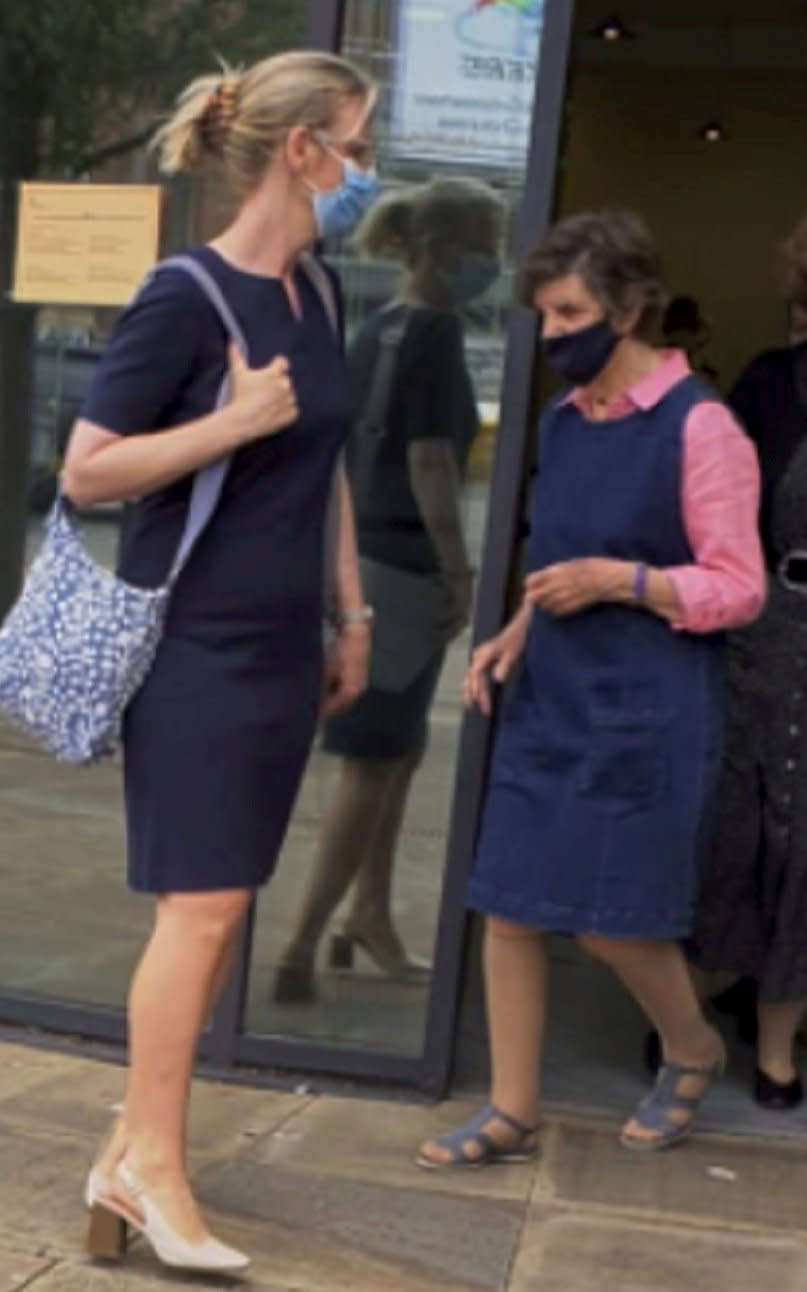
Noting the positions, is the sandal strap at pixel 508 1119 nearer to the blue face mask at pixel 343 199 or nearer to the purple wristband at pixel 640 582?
the purple wristband at pixel 640 582

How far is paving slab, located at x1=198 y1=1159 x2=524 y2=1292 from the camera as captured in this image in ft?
11.6

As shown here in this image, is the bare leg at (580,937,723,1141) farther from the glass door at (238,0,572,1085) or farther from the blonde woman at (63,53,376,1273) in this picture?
the blonde woman at (63,53,376,1273)

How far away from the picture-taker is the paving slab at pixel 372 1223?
3.53 m

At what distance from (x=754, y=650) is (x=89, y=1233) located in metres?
Answer: 1.69

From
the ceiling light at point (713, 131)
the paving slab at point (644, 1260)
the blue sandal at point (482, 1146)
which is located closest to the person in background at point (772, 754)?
the blue sandal at point (482, 1146)

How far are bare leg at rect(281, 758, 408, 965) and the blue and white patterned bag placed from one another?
3.87ft

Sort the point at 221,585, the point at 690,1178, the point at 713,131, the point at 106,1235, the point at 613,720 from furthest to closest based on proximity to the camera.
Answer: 1. the point at 713,131
2. the point at 690,1178
3. the point at 613,720
4. the point at 106,1235
5. the point at 221,585

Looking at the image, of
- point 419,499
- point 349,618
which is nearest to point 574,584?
point 349,618

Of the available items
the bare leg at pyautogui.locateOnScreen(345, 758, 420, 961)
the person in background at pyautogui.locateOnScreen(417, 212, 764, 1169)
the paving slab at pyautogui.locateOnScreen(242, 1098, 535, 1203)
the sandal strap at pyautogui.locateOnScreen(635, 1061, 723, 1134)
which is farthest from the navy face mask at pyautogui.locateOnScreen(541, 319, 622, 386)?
the paving slab at pyautogui.locateOnScreen(242, 1098, 535, 1203)

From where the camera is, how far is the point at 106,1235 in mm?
3420

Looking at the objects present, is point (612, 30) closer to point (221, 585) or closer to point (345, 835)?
point (345, 835)

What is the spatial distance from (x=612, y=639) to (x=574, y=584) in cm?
15

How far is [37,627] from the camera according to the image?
10.8 ft

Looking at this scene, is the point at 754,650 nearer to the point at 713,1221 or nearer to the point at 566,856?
the point at 566,856
